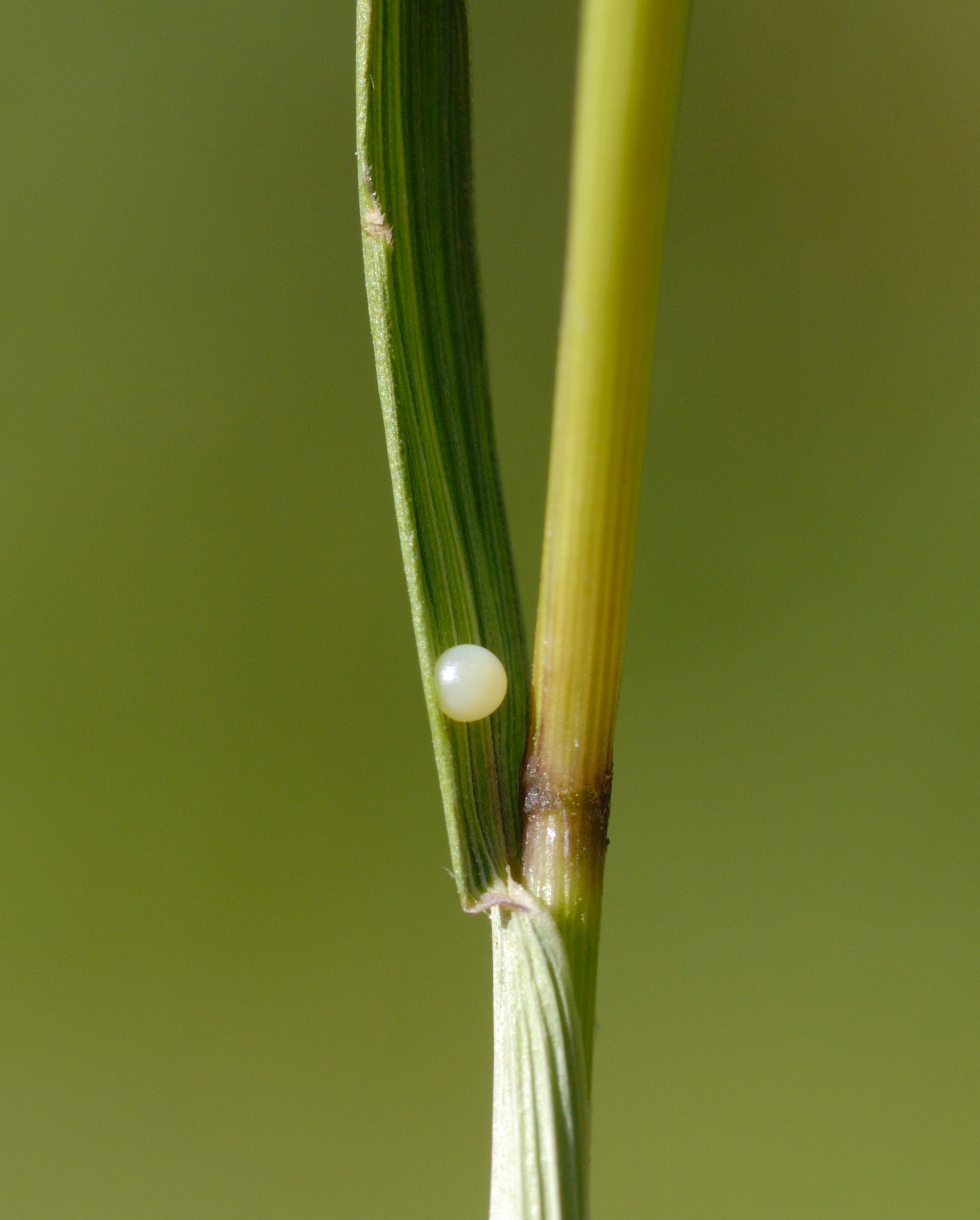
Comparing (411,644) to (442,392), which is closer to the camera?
(442,392)

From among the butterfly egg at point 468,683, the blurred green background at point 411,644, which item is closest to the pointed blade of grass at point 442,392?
the butterfly egg at point 468,683

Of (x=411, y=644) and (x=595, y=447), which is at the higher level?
(x=411, y=644)

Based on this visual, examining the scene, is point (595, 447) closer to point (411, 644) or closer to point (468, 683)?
point (468, 683)

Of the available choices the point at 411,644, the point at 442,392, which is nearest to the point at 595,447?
the point at 442,392

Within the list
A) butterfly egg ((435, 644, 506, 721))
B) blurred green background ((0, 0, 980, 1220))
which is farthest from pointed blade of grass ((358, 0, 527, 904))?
blurred green background ((0, 0, 980, 1220))

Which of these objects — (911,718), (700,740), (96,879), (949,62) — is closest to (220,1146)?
(96,879)

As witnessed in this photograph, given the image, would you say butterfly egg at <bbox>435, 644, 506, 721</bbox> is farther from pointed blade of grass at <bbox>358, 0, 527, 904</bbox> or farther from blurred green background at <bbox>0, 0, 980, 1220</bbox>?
blurred green background at <bbox>0, 0, 980, 1220</bbox>

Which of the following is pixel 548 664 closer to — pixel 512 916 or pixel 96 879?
pixel 512 916
